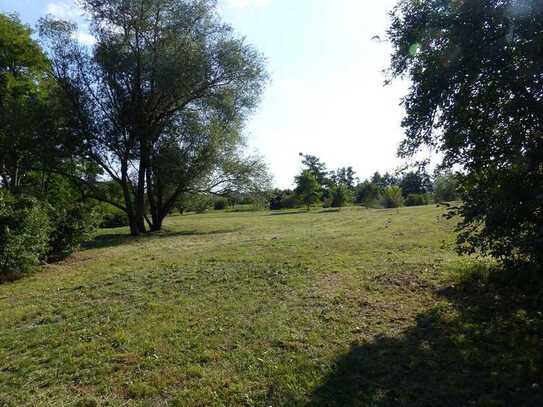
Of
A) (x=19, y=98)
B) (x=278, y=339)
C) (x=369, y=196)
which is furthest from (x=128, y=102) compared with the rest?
(x=369, y=196)

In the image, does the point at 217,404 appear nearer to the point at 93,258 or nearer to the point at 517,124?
the point at 517,124

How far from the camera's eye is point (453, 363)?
11.9ft

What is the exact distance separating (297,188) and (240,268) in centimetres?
3548

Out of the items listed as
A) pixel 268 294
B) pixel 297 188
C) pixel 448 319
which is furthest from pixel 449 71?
pixel 297 188

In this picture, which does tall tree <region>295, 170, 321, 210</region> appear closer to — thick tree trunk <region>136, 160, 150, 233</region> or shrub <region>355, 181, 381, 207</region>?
shrub <region>355, 181, 381, 207</region>

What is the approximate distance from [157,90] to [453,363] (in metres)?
17.1

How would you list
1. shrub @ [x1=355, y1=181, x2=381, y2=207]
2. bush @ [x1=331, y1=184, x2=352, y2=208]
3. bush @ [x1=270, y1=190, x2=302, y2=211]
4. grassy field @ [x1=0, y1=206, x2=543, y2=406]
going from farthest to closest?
bush @ [x1=270, y1=190, x2=302, y2=211] < bush @ [x1=331, y1=184, x2=352, y2=208] < shrub @ [x1=355, y1=181, x2=381, y2=207] < grassy field @ [x1=0, y1=206, x2=543, y2=406]

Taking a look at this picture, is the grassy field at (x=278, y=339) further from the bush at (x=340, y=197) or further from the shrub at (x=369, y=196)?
the bush at (x=340, y=197)

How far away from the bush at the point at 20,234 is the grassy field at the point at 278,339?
1.93 feet

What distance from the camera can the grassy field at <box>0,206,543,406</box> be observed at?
3314 millimetres

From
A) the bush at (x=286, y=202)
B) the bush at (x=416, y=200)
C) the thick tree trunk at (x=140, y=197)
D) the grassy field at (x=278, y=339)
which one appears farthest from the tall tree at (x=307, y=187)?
the grassy field at (x=278, y=339)

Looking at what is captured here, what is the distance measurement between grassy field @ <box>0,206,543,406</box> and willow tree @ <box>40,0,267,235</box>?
1052 centimetres

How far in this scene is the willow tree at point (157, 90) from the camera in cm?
1644

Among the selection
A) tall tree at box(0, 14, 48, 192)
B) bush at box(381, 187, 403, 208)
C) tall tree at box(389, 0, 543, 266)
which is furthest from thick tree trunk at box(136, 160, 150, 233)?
bush at box(381, 187, 403, 208)
